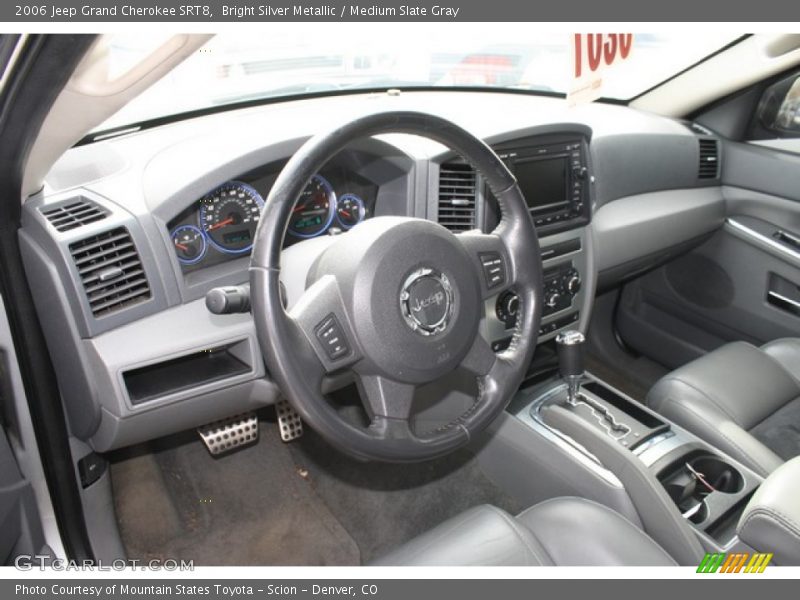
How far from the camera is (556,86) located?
2.64 m

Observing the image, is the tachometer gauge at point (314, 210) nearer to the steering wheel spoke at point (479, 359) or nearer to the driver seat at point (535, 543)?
the steering wheel spoke at point (479, 359)

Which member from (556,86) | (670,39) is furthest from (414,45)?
(670,39)

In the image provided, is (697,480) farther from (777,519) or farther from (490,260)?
(490,260)

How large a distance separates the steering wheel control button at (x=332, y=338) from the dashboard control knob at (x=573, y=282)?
1.06 m

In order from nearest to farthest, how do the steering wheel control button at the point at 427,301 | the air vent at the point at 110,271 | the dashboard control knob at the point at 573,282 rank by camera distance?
the steering wheel control button at the point at 427,301 < the air vent at the point at 110,271 < the dashboard control knob at the point at 573,282

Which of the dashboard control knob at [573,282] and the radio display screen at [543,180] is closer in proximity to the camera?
the radio display screen at [543,180]

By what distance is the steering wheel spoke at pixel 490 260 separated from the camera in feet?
4.41

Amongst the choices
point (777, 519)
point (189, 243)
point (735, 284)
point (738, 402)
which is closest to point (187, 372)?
point (189, 243)

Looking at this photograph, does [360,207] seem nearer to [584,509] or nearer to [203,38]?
[203,38]

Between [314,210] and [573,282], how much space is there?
0.85m

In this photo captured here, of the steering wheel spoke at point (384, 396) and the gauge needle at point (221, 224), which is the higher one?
the gauge needle at point (221, 224)

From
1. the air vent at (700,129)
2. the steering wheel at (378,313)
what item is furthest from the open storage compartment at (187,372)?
the air vent at (700,129)

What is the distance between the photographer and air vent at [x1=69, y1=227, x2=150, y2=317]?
132 cm

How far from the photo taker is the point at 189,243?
1.51 m
